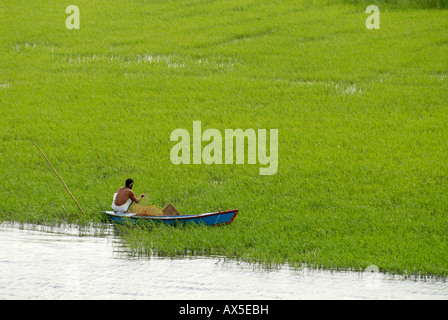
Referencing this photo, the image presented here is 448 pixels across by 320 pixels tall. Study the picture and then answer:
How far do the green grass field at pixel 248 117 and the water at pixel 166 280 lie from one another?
392 millimetres

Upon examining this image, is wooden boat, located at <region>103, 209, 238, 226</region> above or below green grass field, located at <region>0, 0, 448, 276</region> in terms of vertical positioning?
below

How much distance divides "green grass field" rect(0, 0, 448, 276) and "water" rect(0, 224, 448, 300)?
15.4 inches

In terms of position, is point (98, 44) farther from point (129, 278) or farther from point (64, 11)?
point (129, 278)

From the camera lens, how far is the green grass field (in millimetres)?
11516

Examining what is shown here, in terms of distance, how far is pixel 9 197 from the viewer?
1359cm

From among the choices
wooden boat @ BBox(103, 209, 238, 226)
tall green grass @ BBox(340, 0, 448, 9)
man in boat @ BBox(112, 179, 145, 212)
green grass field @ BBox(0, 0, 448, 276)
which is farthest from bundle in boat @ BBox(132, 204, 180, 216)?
tall green grass @ BBox(340, 0, 448, 9)

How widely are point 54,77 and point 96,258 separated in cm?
1361

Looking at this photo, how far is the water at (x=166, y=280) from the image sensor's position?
912 centimetres

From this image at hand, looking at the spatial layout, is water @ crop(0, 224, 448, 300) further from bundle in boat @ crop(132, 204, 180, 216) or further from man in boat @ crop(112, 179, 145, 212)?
man in boat @ crop(112, 179, 145, 212)

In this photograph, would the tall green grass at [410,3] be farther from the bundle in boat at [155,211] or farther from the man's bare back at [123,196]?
the bundle in boat at [155,211]

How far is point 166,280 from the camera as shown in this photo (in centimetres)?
961

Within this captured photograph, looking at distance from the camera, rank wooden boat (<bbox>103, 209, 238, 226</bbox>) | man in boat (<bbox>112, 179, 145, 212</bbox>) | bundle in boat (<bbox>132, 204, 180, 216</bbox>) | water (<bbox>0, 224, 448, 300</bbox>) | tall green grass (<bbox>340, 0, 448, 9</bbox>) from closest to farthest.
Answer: water (<bbox>0, 224, 448, 300</bbox>)
wooden boat (<bbox>103, 209, 238, 226</bbox>)
bundle in boat (<bbox>132, 204, 180, 216</bbox>)
man in boat (<bbox>112, 179, 145, 212</bbox>)
tall green grass (<bbox>340, 0, 448, 9</bbox>)
